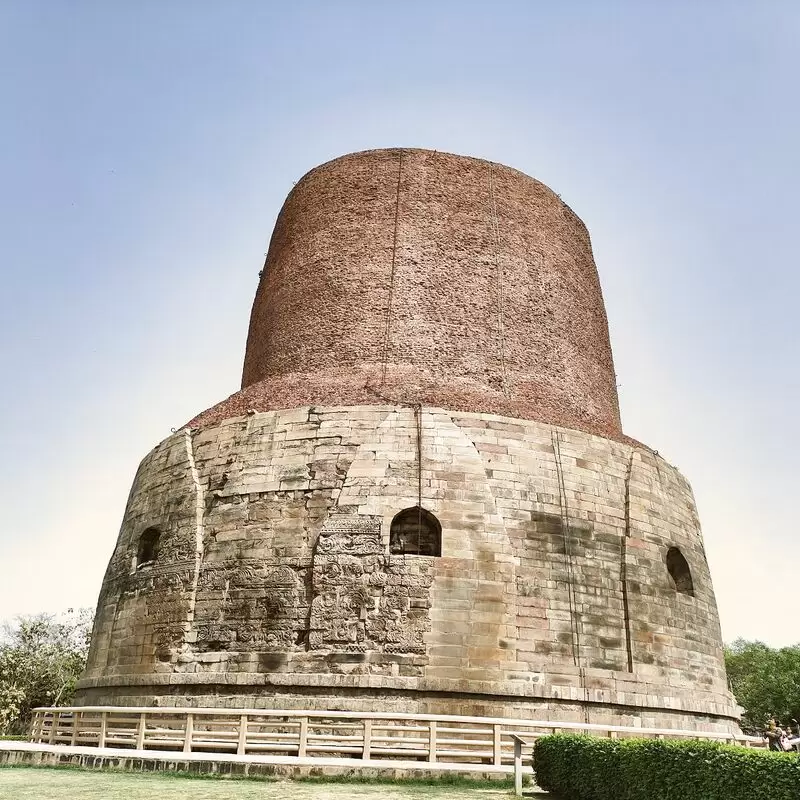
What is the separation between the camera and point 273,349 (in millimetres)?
17562

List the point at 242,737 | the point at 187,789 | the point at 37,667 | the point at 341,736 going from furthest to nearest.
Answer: the point at 37,667, the point at 341,736, the point at 242,737, the point at 187,789

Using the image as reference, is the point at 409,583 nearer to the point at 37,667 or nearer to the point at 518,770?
the point at 518,770

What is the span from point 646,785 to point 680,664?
747cm

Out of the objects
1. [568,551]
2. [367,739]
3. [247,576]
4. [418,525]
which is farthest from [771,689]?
[367,739]

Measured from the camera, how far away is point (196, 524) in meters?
14.0

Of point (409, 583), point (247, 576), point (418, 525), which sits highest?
point (418, 525)

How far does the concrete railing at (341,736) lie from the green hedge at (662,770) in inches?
42.7

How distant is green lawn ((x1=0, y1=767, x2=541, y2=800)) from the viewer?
772cm

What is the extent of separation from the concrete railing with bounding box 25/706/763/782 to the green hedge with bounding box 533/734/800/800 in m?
1.08

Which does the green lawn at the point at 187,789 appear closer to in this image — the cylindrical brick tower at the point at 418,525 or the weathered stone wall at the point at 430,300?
the cylindrical brick tower at the point at 418,525

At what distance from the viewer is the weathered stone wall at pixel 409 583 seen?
473 inches

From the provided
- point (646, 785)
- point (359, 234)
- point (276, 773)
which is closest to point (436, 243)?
point (359, 234)

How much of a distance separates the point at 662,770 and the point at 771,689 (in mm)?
34458

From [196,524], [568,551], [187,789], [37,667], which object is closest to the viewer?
[187,789]
